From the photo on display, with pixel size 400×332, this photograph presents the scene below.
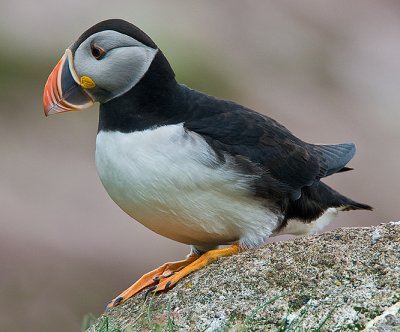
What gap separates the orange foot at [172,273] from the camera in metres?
5.18

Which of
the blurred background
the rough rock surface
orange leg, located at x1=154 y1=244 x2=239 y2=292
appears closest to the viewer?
the rough rock surface

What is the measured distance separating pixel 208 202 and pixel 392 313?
122 cm

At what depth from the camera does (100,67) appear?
5.45 metres

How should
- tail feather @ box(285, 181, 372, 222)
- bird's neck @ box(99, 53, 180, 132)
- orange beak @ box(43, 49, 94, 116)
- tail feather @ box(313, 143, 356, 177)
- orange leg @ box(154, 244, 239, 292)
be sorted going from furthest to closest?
tail feather @ box(313, 143, 356, 177) < tail feather @ box(285, 181, 372, 222) < orange beak @ box(43, 49, 94, 116) < bird's neck @ box(99, 53, 180, 132) < orange leg @ box(154, 244, 239, 292)

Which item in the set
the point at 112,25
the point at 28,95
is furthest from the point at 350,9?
the point at 112,25

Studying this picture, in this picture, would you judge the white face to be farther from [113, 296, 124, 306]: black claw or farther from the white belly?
[113, 296, 124, 306]: black claw

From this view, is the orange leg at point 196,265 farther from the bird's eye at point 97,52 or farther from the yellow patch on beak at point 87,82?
the bird's eye at point 97,52

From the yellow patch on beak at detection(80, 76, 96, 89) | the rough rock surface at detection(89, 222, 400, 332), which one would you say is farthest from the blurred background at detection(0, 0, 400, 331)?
the rough rock surface at detection(89, 222, 400, 332)

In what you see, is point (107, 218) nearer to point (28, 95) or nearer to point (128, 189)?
point (28, 95)

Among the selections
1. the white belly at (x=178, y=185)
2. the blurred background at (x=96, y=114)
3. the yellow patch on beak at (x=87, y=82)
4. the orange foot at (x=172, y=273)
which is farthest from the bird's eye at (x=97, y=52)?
the blurred background at (x=96, y=114)

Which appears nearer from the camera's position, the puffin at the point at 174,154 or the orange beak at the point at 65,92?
the puffin at the point at 174,154

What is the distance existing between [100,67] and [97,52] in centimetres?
8

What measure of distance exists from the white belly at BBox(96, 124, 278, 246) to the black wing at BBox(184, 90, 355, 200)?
0.32 feet

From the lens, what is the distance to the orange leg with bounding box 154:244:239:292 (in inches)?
203
